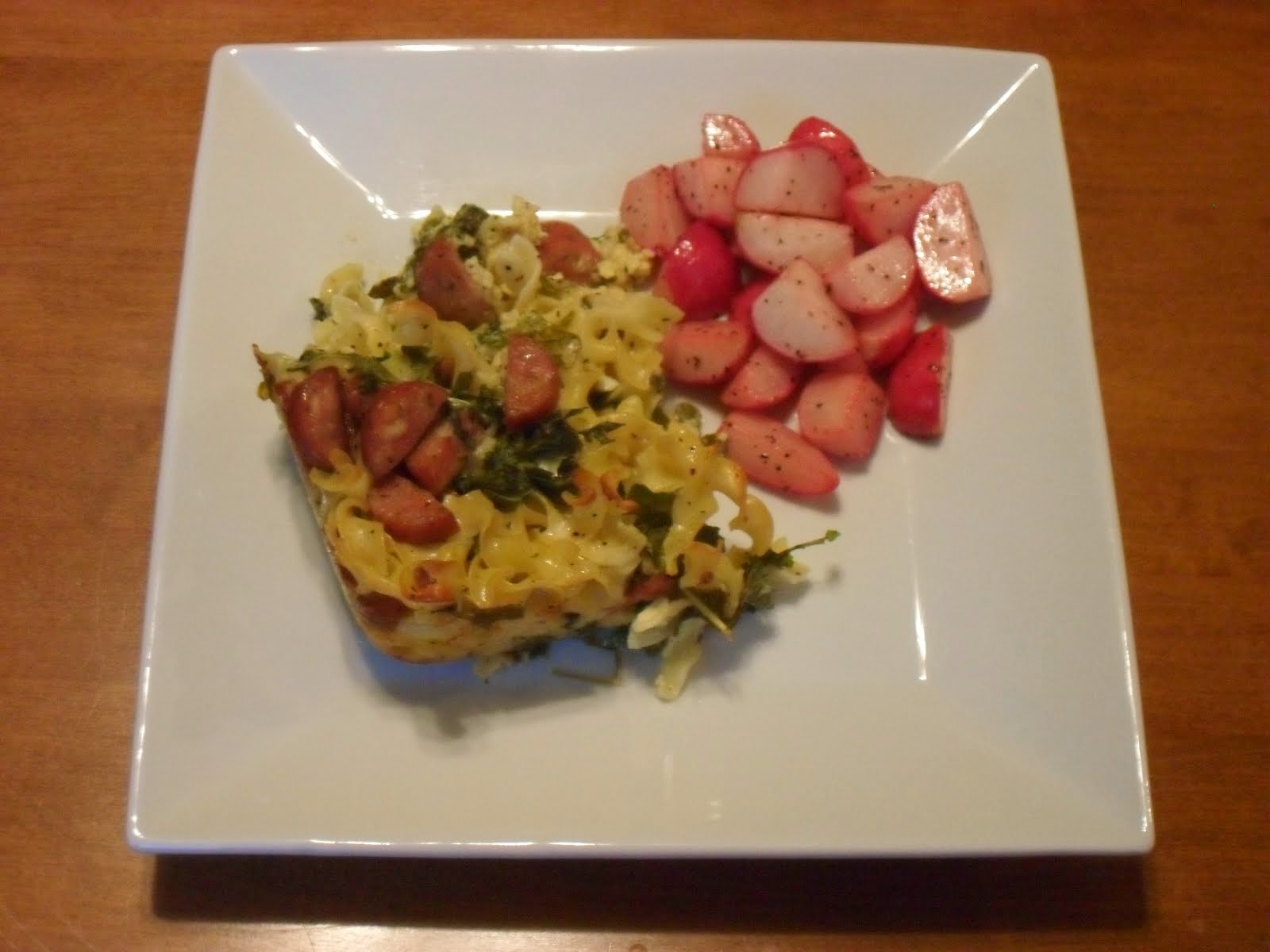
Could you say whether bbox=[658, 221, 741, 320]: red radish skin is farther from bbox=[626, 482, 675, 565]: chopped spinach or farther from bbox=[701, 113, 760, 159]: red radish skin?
bbox=[626, 482, 675, 565]: chopped spinach

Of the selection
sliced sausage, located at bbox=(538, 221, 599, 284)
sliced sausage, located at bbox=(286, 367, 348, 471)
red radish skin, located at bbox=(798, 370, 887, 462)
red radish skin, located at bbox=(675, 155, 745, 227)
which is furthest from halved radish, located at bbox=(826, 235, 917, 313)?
sliced sausage, located at bbox=(286, 367, 348, 471)

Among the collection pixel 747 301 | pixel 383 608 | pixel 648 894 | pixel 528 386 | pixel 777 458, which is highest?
pixel 747 301

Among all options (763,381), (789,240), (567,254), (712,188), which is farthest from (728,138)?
(763,381)

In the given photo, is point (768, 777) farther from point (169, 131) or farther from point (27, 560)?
point (169, 131)

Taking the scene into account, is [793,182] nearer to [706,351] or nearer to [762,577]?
[706,351]

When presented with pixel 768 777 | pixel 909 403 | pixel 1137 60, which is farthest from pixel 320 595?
pixel 1137 60

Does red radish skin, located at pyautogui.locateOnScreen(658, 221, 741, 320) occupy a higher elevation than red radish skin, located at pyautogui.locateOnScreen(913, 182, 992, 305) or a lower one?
lower
